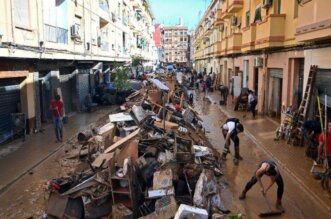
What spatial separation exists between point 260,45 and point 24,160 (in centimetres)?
1241

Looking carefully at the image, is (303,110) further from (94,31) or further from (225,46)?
(225,46)

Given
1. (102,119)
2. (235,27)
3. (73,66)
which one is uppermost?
(235,27)

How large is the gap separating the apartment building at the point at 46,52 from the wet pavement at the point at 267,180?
7.69 m

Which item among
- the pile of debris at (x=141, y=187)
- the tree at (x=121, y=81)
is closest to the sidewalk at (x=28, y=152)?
the pile of debris at (x=141, y=187)

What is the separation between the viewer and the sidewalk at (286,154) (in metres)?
9.03

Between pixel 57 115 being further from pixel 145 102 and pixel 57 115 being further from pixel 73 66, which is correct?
pixel 73 66

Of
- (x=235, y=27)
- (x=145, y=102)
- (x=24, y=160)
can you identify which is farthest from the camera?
(x=235, y=27)

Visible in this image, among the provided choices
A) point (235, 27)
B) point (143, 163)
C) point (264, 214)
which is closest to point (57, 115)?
point (143, 163)

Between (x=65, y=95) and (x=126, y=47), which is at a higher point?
(x=126, y=47)

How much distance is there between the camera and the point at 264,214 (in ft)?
25.2

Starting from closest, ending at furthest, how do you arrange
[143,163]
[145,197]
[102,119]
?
[145,197]
[143,163]
[102,119]

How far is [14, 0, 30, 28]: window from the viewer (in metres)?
13.0

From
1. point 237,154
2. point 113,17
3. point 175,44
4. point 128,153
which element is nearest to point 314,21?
point 237,154

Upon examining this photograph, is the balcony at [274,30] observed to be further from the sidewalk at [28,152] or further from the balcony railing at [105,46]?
the balcony railing at [105,46]
